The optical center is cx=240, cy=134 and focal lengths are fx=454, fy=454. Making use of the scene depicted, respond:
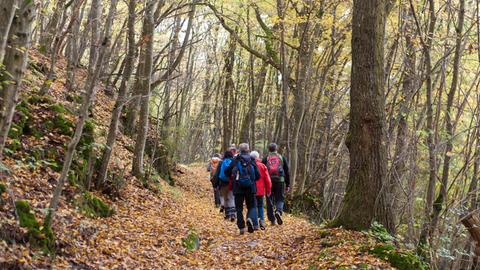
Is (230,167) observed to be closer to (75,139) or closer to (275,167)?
(275,167)

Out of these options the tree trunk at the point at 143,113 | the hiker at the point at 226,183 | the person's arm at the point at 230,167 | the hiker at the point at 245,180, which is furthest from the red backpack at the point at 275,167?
the tree trunk at the point at 143,113

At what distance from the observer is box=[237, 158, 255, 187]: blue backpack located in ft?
32.4

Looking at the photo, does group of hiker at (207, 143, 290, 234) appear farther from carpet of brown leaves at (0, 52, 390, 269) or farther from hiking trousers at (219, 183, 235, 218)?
carpet of brown leaves at (0, 52, 390, 269)

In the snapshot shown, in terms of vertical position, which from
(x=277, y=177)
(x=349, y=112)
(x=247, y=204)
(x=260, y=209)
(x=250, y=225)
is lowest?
(x=250, y=225)

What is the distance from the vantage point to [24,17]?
18.2ft

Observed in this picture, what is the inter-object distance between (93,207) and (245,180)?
3.17 metres

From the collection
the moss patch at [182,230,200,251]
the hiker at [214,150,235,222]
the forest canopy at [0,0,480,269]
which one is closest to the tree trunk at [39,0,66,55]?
the forest canopy at [0,0,480,269]

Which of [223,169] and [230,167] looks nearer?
[230,167]

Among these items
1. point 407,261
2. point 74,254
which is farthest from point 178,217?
point 407,261

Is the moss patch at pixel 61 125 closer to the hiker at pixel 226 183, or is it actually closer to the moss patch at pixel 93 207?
the moss patch at pixel 93 207

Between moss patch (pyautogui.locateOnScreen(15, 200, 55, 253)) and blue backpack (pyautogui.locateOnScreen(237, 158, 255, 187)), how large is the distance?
4588 mm

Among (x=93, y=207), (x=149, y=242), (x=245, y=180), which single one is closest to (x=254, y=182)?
(x=245, y=180)

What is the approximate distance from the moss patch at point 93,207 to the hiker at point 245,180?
271 cm

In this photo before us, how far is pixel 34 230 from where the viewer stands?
5859mm
